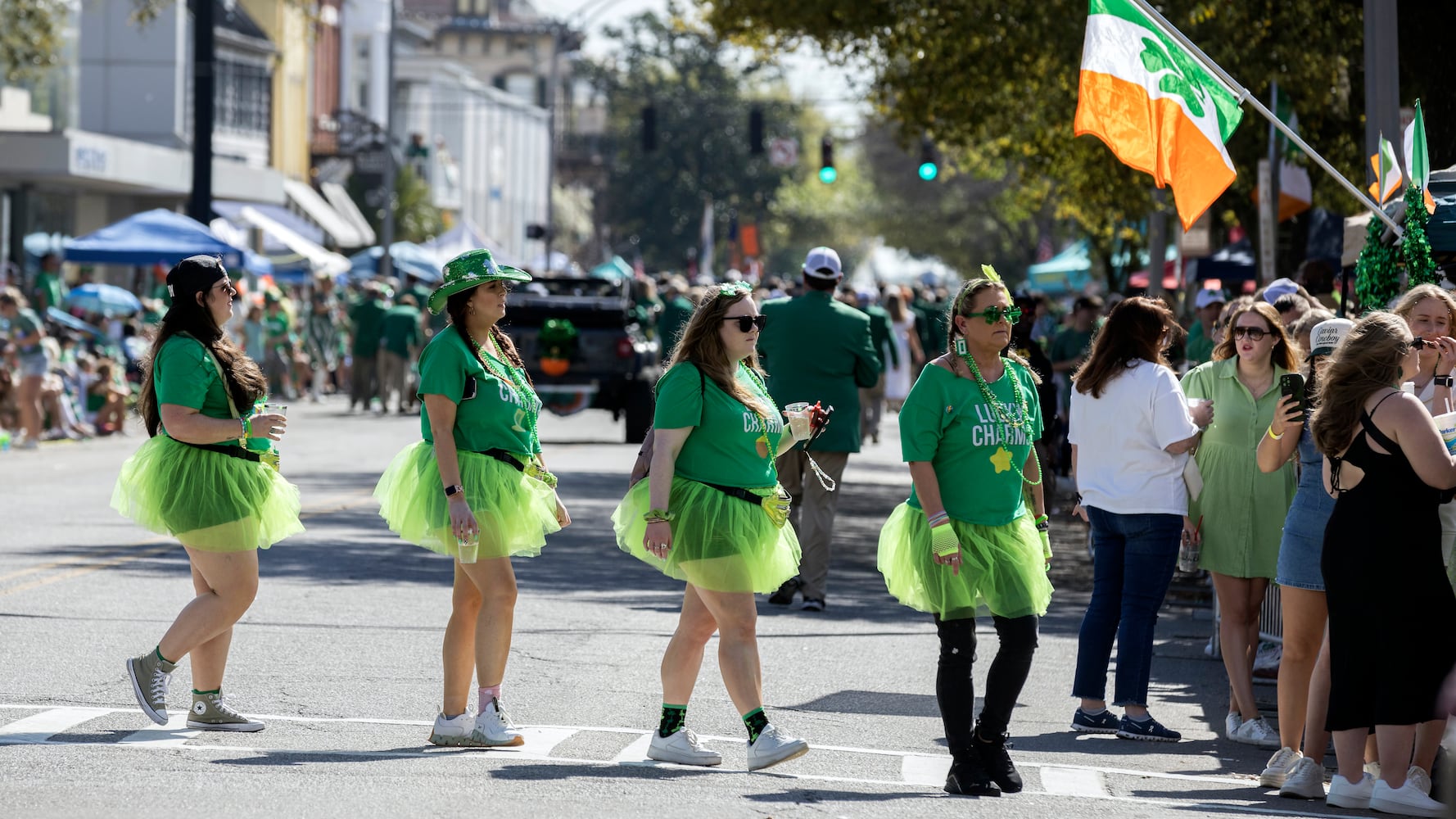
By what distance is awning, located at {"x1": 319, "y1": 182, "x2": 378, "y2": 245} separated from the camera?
56594 millimetres

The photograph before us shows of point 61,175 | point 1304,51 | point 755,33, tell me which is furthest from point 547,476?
point 61,175

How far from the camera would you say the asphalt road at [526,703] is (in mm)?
6996

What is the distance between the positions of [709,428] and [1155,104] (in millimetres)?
4049

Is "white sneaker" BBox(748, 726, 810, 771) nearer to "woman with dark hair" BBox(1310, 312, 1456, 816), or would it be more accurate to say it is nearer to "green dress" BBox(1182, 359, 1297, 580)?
"woman with dark hair" BBox(1310, 312, 1456, 816)

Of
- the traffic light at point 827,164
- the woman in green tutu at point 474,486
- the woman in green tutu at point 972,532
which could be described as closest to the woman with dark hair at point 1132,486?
the woman in green tutu at point 972,532

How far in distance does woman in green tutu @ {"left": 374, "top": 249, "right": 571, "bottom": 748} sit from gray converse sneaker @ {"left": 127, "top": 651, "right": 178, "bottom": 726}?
1029 mm

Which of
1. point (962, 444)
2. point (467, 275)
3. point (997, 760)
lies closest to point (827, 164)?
point (467, 275)

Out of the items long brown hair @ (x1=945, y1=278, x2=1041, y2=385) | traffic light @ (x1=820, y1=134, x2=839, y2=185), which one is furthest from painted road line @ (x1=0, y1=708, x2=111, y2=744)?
traffic light @ (x1=820, y1=134, x2=839, y2=185)

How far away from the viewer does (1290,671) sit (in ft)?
25.8

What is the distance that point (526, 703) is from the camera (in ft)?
29.2

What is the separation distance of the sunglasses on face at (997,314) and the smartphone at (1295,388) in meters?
1.07

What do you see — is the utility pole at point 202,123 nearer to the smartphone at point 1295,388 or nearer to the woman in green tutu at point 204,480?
the woman in green tutu at point 204,480

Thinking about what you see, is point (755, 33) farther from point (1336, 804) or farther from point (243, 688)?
point (1336, 804)

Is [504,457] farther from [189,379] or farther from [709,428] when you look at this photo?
[189,379]
